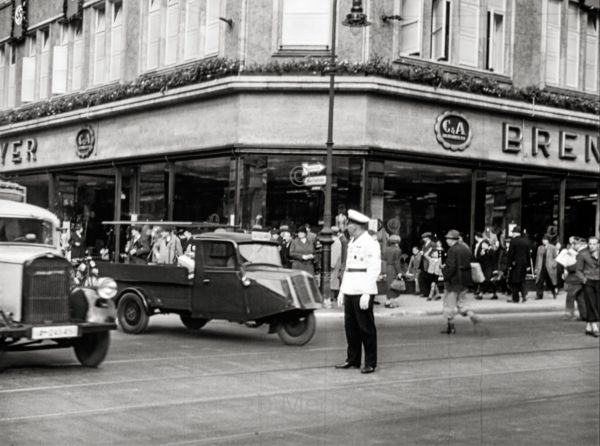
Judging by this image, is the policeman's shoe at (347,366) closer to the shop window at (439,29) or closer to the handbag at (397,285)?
the handbag at (397,285)

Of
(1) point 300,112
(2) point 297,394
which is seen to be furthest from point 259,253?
(1) point 300,112

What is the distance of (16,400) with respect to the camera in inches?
324

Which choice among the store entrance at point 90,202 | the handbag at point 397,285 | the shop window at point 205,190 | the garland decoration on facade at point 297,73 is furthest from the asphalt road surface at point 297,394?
the garland decoration on facade at point 297,73

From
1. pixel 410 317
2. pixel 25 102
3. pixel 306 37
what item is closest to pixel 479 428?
pixel 410 317

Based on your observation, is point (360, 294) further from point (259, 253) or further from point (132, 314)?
point (132, 314)

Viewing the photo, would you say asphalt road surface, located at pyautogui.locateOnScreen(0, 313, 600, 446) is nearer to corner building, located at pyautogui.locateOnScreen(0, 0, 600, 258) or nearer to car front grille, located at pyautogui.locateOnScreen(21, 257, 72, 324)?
car front grille, located at pyautogui.locateOnScreen(21, 257, 72, 324)

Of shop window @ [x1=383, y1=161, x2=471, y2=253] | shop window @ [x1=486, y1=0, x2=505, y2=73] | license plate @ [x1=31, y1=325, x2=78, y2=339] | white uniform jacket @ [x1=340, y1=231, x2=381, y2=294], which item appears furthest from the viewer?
shop window @ [x1=486, y1=0, x2=505, y2=73]

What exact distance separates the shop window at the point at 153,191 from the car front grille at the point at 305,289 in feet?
44.0

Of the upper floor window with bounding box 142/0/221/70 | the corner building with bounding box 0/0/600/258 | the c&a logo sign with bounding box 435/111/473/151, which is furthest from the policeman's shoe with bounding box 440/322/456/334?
the upper floor window with bounding box 142/0/221/70

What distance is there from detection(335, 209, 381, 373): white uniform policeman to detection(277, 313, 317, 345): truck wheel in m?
2.27

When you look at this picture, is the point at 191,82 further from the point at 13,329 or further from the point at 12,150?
the point at 13,329

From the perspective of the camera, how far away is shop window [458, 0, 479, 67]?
25.6 meters

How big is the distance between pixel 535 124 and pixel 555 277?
5.20m

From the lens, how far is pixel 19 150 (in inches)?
1156
